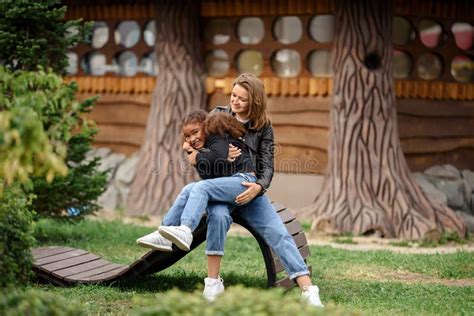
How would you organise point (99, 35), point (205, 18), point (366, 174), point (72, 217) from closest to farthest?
point (72, 217)
point (366, 174)
point (205, 18)
point (99, 35)

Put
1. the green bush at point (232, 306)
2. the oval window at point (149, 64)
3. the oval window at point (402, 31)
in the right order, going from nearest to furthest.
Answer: the green bush at point (232, 306) → the oval window at point (402, 31) → the oval window at point (149, 64)

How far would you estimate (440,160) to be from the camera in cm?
1222

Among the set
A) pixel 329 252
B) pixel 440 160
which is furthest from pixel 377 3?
pixel 329 252

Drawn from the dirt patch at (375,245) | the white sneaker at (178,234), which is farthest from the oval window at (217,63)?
the white sneaker at (178,234)

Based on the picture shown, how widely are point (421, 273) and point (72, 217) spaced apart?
11.7 ft

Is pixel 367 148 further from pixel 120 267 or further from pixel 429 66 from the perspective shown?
pixel 120 267

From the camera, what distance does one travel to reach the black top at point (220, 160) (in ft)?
21.0

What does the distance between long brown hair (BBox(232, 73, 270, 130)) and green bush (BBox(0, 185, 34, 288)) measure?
73.7 inches

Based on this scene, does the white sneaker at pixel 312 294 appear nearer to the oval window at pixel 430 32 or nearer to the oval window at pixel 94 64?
the oval window at pixel 430 32

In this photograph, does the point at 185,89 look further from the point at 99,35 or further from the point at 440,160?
the point at 440,160

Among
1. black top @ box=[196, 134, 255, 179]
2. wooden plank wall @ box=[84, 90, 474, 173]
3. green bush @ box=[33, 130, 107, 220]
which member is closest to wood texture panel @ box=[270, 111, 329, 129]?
wooden plank wall @ box=[84, 90, 474, 173]

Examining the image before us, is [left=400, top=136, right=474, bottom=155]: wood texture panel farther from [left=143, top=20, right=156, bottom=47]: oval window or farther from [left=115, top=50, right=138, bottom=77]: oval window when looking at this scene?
[left=115, top=50, right=138, bottom=77]: oval window

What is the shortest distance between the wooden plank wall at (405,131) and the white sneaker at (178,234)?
5.74m

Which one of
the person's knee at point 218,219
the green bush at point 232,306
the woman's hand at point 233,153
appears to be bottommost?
the person's knee at point 218,219
